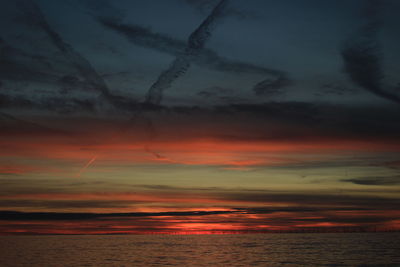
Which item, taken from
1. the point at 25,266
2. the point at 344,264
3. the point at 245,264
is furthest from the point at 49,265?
the point at 344,264

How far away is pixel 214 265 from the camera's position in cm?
10462

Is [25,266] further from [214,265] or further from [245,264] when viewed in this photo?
[245,264]

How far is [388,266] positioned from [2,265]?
3391 inches

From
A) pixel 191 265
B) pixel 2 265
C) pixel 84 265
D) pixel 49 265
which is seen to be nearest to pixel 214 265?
pixel 191 265

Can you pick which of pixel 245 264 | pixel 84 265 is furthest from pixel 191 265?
pixel 84 265

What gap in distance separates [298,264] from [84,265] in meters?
47.8

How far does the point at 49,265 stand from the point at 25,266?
16.7 ft

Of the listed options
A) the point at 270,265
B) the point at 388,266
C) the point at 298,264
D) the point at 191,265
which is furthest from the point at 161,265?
the point at 388,266

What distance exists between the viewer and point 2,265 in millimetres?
108812

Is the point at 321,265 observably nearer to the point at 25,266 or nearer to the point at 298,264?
the point at 298,264

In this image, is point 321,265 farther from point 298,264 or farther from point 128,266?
point 128,266

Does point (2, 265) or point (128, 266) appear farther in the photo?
point (2, 265)

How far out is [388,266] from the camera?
102m

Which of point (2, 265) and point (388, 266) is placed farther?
point (2, 265)
